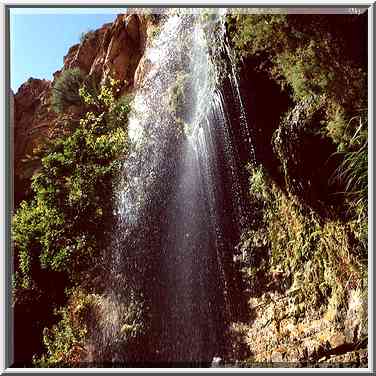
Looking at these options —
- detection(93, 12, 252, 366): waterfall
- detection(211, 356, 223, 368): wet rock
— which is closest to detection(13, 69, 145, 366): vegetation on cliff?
detection(93, 12, 252, 366): waterfall

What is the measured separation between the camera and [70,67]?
9.12 ft

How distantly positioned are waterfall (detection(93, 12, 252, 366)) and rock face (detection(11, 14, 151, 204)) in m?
0.16

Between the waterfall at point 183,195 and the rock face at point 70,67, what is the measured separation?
16 centimetres

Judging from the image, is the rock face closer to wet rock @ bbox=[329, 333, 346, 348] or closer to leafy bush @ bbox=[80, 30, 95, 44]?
leafy bush @ bbox=[80, 30, 95, 44]

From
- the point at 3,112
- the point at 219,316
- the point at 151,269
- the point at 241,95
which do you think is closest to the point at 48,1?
the point at 3,112

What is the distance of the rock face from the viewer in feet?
8.93

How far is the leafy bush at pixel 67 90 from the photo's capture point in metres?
2.79

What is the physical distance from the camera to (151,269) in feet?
9.05

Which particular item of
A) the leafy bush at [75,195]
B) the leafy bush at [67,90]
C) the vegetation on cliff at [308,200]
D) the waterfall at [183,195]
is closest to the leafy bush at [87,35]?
the leafy bush at [67,90]

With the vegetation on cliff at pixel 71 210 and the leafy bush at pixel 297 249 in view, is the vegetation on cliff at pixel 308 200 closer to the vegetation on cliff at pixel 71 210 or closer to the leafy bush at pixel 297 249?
the leafy bush at pixel 297 249

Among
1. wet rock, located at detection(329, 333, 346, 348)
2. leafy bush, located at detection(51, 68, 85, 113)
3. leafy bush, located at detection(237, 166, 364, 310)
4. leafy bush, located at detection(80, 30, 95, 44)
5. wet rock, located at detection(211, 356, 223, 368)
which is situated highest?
leafy bush, located at detection(80, 30, 95, 44)

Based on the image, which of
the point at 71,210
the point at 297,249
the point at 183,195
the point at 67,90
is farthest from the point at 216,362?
the point at 67,90

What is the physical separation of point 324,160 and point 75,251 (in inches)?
62.4

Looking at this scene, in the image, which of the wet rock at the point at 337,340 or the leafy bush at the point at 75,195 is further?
the leafy bush at the point at 75,195
